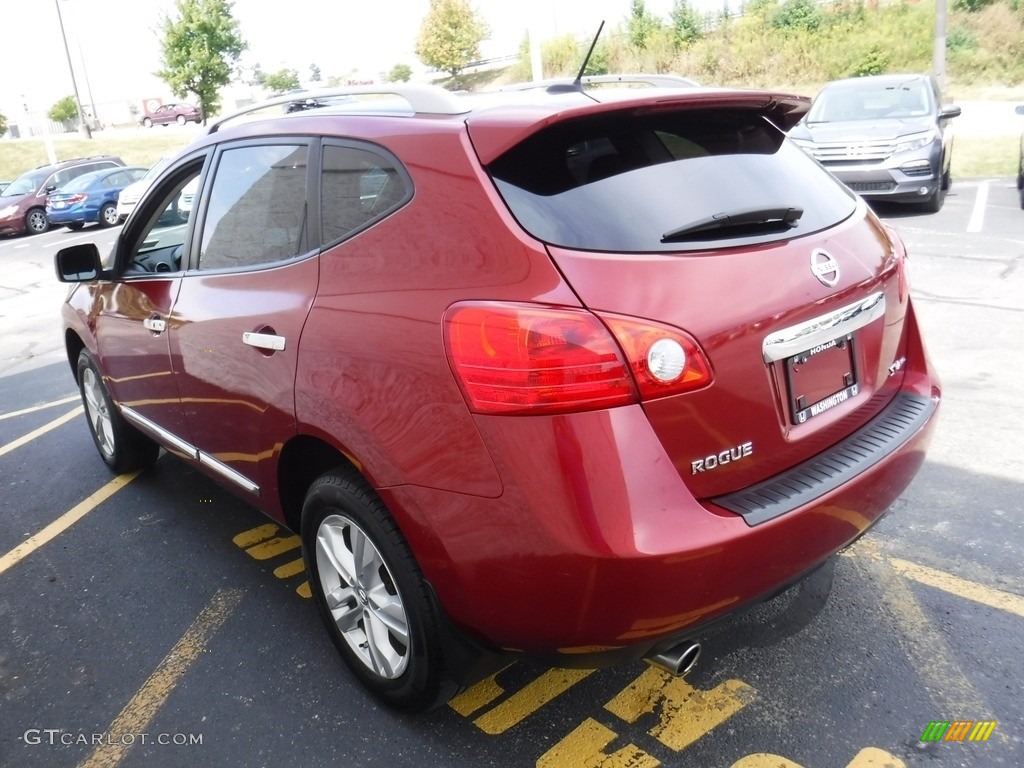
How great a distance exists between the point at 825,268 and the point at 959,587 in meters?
1.51

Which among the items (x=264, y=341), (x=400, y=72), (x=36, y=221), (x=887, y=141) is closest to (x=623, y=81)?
(x=264, y=341)

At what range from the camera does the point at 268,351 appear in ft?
8.93

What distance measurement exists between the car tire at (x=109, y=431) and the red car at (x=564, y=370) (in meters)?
2.00

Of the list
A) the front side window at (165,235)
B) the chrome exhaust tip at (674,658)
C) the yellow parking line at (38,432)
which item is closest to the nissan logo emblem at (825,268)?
the chrome exhaust tip at (674,658)

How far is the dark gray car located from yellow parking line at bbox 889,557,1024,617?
809 centimetres

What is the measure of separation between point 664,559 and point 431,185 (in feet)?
3.72

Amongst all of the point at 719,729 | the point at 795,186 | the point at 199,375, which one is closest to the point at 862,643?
the point at 719,729

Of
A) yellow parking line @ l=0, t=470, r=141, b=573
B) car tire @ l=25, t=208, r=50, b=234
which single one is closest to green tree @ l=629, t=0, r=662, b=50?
car tire @ l=25, t=208, r=50, b=234

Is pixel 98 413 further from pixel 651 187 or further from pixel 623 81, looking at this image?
pixel 651 187

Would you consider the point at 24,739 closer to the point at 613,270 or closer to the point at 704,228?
the point at 613,270

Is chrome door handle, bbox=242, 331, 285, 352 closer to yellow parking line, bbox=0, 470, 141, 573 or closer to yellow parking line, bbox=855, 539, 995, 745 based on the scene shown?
yellow parking line, bbox=0, 470, 141, 573

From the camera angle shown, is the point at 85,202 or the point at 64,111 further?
the point at 64,111

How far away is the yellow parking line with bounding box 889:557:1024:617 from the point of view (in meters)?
2.94

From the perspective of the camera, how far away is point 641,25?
3672cm
